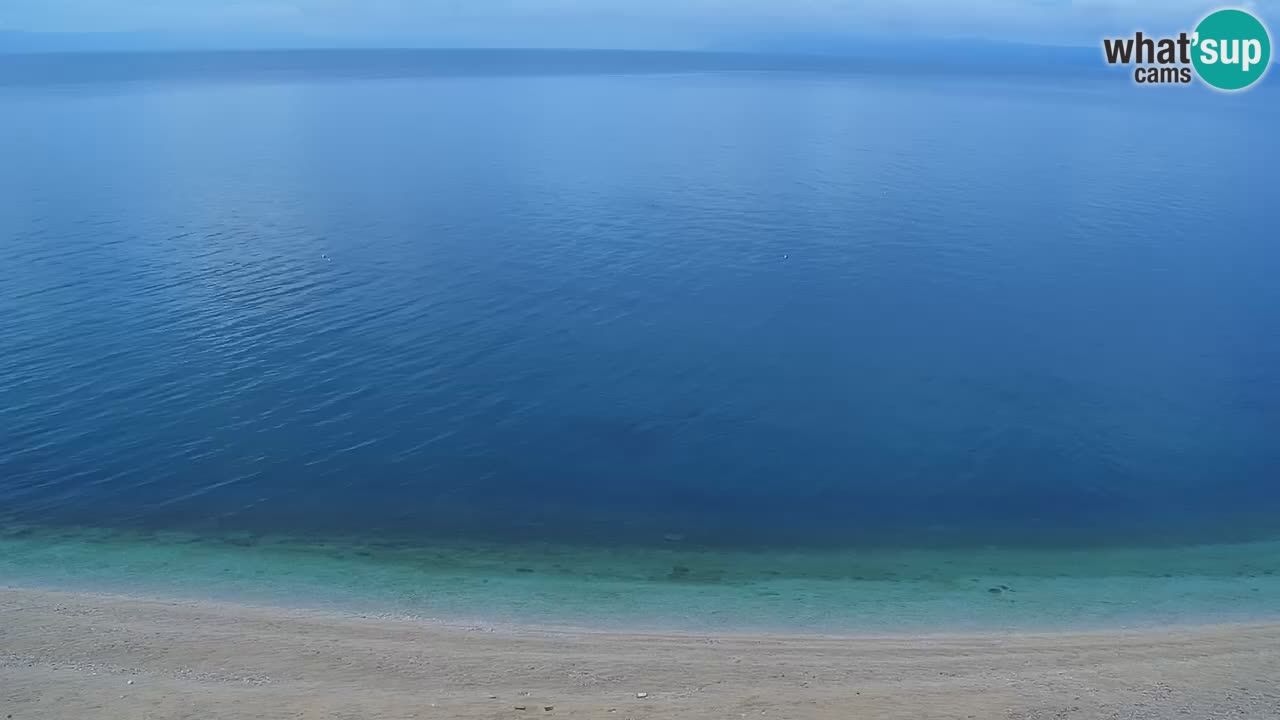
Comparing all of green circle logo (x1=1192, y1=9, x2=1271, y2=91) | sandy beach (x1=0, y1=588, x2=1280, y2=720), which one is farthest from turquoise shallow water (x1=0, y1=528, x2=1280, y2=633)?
green circle logo (x1=1192, y1=9, x2=1271, y2=91)

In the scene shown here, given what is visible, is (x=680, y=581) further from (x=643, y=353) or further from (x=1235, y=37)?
(x=1235, y=37)

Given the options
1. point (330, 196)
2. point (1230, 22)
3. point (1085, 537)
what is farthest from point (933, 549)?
point (1230, 22)

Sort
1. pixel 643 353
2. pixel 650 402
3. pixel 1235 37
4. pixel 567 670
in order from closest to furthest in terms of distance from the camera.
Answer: pixel 567 670 → pixel 650 402 → pixel 643 353 → pixel 1235 37

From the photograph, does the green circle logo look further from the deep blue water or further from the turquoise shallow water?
the turquoise shallow water

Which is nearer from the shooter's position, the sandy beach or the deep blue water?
the sandy beach

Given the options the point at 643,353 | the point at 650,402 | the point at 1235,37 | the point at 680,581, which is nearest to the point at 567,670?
the point at 680,581

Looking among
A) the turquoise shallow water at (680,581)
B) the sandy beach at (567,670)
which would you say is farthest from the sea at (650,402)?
the sandy beach at (567,670)
